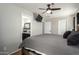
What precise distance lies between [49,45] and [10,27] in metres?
0.66

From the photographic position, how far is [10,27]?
176 cm

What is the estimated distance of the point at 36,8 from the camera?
69.7 inches

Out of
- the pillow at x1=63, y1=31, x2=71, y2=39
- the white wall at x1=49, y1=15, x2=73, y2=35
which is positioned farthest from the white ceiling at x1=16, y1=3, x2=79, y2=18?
the pillow at x1=63, y1=31, x2=71, y2=39

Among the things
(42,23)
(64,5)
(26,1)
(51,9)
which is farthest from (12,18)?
(64,5)

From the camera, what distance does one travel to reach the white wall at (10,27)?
1.73 meters

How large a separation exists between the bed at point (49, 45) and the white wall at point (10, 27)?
14 cm

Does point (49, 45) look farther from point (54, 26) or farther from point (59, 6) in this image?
point (59, 6)

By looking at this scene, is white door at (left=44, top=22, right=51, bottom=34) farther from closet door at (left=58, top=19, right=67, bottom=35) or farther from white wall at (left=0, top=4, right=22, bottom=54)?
white wall at (left=0, top=4, right=22, bottom=54)

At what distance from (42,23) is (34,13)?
20cm

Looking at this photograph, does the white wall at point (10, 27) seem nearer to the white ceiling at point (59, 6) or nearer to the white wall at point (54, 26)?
the white ceiling at point (59, 6)

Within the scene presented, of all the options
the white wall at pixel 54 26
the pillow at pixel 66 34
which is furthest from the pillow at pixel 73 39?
the white wall at pixel 54 26

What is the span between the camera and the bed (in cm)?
170

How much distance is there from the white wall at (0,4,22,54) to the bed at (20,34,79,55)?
14 cm
